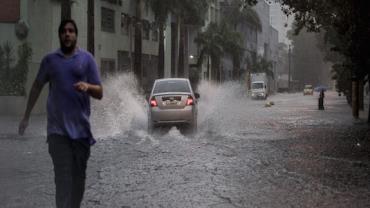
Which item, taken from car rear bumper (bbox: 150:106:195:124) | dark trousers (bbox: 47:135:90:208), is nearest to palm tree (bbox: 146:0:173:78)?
car rear bumper (bbox: 150:106:195:124)

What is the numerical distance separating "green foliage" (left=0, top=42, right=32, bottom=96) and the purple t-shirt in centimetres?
2419

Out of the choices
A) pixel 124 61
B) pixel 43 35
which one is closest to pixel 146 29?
pixel 124 61

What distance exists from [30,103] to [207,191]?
359 centimetres

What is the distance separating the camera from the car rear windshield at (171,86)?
1928 cm

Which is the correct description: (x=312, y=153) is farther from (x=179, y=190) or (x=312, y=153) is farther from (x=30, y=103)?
(x=30, y=103)

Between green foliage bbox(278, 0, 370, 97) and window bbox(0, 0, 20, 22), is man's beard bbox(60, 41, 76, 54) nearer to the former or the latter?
green foliage bbox(278, 0, 370, 97)

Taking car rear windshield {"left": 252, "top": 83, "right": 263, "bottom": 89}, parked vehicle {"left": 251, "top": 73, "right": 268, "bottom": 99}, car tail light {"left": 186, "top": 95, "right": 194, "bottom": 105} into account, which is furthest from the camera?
car rear windshield {"left": 252, "top": 83, "right": 263, "bottom": 89}

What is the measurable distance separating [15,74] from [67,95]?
81.2 ft

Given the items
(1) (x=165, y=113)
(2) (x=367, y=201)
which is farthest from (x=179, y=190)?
(1) (x=165, y=113)

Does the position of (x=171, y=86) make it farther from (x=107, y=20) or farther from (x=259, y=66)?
(x=259, y=66)

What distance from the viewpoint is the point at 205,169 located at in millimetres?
11367

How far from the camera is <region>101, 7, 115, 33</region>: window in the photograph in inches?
1617

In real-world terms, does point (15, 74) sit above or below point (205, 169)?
above

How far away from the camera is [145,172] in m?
11.0
